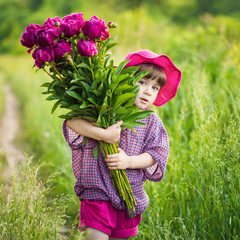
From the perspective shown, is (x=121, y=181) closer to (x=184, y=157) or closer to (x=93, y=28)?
(x=93, y=28)

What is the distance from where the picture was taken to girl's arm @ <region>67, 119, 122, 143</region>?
64.7 inches

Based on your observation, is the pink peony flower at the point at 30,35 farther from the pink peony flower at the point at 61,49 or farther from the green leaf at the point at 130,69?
the green leaf at the point at 130,69

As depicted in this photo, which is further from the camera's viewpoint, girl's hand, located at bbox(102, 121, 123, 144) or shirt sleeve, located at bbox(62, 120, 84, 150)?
shirt sleeve, located at bbox(62, 120, 84, 150)

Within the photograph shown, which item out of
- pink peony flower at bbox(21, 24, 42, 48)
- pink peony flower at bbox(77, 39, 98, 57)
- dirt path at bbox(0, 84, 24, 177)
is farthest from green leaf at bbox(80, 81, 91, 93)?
dirt path at bbox(0, 84, 24, 177)

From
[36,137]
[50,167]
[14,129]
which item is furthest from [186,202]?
[14,129]

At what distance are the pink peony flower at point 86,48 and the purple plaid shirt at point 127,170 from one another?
51 centimetres

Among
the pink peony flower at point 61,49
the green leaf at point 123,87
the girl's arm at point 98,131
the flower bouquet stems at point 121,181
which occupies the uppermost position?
the pink peony flower at point 61,49

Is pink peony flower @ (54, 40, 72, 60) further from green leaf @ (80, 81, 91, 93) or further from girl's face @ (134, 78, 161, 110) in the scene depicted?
girl's face @ (134, 78, 161, 110)

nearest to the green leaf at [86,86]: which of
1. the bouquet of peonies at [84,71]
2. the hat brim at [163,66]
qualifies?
the bouquet of peonies at [84,71]

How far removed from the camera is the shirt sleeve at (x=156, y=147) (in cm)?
184

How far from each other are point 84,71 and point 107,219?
75 centimetres

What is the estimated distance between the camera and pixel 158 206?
2.25m

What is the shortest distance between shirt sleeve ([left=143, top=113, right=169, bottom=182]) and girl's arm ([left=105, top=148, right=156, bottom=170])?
0.04 metres

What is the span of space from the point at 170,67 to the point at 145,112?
1.26 feet
